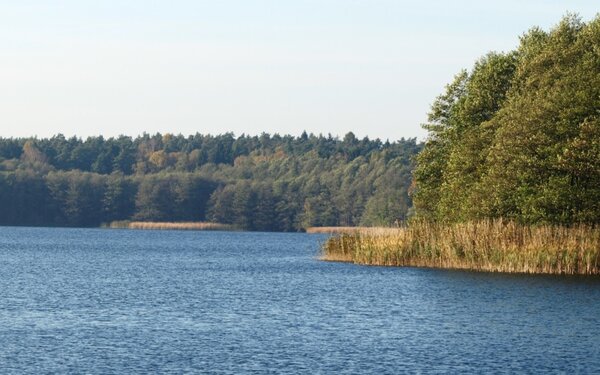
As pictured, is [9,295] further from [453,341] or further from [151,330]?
[453,341]

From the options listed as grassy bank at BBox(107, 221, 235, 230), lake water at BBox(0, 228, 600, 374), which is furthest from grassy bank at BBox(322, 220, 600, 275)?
grassy bank at BBox(107, 221, 235, 230)

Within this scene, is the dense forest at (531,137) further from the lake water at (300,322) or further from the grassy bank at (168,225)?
the grassy bank at (168,225)

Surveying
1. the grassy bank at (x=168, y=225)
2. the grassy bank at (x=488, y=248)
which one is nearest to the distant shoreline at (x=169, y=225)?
the grassy bank at (x=168, y=225)

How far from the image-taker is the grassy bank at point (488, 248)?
175 ft

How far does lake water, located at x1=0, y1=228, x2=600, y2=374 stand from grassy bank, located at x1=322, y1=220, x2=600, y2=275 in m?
1.05

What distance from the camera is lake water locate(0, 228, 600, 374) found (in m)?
30.5

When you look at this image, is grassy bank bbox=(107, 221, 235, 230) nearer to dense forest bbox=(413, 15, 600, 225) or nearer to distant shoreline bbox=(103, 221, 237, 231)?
distant shoreline bbox=(103, 221, 237, 231)

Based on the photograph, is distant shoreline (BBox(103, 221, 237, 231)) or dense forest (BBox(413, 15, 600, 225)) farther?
distant shoreline (BBox(103, 221, 237, 231))

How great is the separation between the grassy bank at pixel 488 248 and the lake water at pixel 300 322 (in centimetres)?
105

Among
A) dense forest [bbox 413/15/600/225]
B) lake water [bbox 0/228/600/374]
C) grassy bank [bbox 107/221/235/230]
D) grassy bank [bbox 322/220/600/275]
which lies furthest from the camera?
grassy bank [bbox 107/221/235/230]

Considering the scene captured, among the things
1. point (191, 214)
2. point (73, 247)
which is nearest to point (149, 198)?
point (191, 214)

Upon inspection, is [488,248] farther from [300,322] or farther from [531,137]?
[300,322]

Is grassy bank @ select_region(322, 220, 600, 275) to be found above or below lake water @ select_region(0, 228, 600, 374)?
above

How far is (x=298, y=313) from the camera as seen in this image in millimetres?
42406
